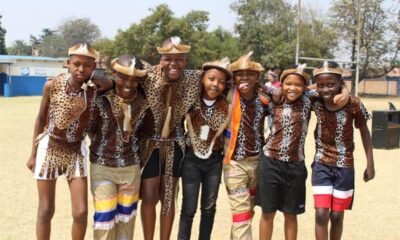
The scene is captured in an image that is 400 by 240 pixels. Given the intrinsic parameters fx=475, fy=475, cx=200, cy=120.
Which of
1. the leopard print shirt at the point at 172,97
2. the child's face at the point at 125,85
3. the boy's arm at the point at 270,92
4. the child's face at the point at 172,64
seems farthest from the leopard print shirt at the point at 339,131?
the child's face at the point at 125,85

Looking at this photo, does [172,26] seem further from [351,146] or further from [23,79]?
[351,146]

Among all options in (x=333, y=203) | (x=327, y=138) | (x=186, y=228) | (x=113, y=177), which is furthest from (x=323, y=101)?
(x=113, y=177)

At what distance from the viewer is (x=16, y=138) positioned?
13.1m

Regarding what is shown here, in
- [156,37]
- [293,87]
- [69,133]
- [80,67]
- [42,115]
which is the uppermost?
[156,37]

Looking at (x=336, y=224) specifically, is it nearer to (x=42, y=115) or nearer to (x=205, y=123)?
(x=205, y=123)

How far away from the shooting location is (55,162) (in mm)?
4105

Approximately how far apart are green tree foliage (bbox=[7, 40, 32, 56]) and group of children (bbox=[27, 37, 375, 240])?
99.2 meters

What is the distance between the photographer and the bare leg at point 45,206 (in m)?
4.16

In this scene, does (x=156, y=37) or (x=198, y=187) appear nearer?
(x=198, y=187)

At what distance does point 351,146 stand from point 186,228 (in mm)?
1721

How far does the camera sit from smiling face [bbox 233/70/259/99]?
441cm

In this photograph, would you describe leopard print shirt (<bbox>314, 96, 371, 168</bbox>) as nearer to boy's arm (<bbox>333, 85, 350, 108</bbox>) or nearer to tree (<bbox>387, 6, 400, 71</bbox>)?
boy's arm (<bbox>333, 85, 350, 108</bbox>)

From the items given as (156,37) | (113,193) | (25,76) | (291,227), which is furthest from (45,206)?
(25,76)

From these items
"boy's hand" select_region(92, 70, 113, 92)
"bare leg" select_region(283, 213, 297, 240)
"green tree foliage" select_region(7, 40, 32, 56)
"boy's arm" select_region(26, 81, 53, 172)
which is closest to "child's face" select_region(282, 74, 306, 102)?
"bare leg" select_region(283, 213, 297, 240)
